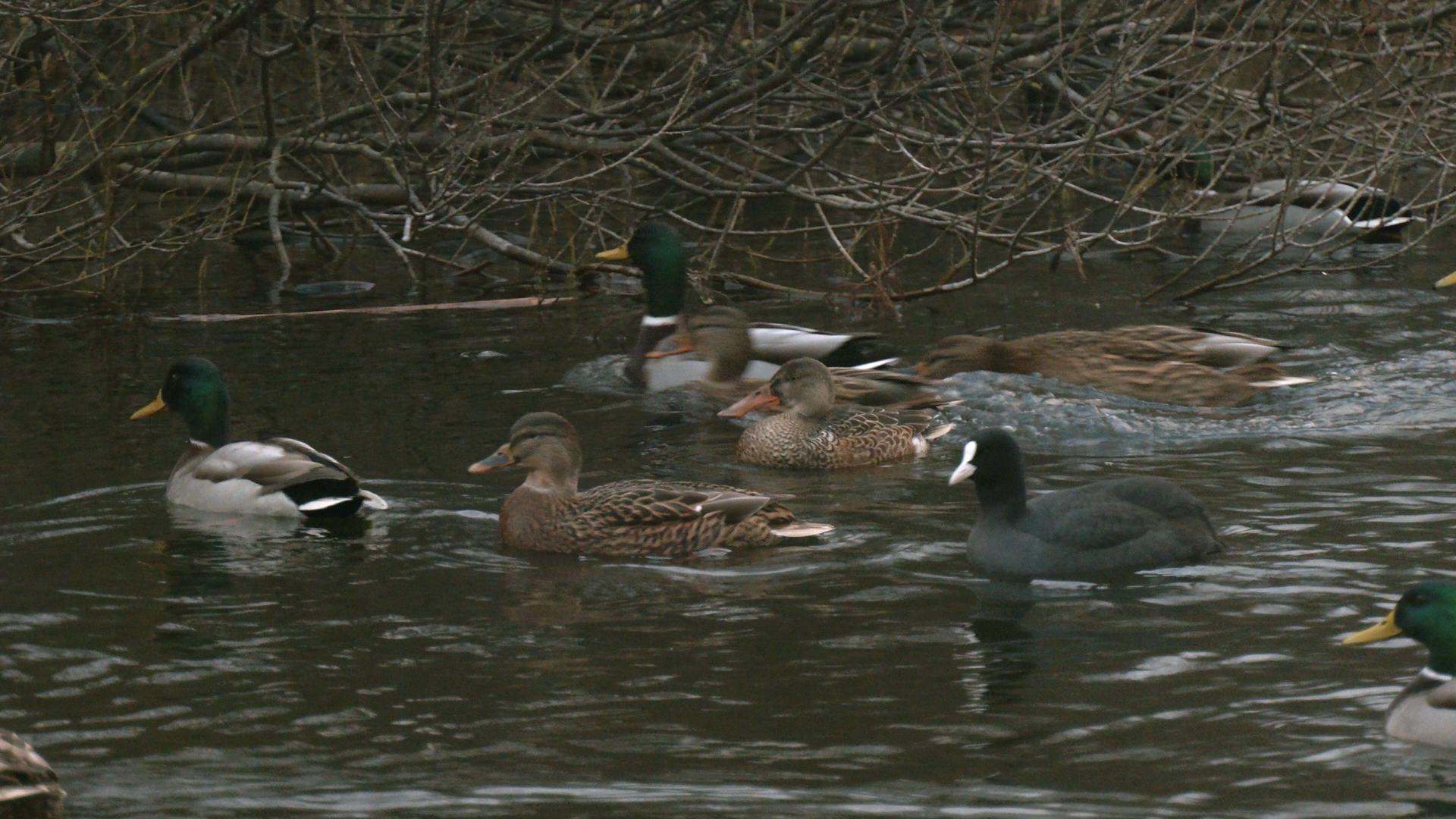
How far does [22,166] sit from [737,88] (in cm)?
528

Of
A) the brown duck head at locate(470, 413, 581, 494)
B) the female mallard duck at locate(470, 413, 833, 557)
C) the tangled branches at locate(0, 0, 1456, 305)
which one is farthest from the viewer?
the tangled branches at locate(0, 0, 1456, 305)

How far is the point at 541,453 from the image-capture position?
9.55 meters

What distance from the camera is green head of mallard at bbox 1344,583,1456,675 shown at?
651 centimetres

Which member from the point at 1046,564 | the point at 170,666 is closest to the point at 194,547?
the point at 170,666

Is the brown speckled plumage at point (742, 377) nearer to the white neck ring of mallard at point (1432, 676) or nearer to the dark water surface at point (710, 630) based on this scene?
the dark water surface at point (710, 630)

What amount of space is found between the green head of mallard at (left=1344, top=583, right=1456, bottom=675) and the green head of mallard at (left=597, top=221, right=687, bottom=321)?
26.0 feet

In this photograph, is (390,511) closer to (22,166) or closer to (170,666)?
(170,666)

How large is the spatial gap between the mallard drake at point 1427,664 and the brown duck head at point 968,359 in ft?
19.3

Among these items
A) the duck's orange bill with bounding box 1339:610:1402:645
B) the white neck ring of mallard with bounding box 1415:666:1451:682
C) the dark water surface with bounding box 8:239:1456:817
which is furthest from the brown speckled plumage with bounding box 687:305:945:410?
the white neck ring of mallard with bounding box 1415:666:1451:682

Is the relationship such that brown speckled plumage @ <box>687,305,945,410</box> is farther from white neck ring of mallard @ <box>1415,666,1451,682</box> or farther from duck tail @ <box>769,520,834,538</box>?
white neck ring of mallard @ <box>1415,666,1451,682</box>

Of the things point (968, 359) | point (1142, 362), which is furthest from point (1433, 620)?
point (968, 359)

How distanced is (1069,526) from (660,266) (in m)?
6.19

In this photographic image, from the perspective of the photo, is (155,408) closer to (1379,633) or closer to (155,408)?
(155,408)

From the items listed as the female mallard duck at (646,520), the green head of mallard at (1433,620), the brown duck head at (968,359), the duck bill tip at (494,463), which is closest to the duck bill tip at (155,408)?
the duck bill tip at (494,463)
